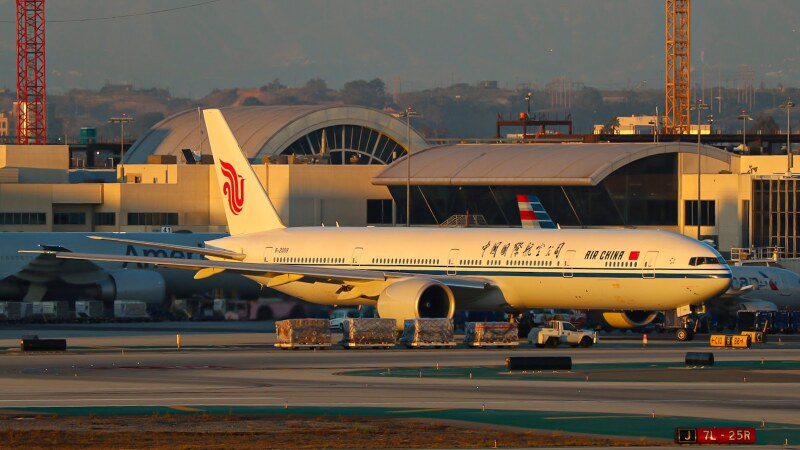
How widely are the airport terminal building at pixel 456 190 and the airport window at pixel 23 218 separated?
0.08 m

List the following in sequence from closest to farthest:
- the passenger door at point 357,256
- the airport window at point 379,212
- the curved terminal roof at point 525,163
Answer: the passenger door at point 357,256
the curved terminal roof at point 525,163
the airport window at point 379,212

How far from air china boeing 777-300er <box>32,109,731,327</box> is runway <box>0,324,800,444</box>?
2429 mm

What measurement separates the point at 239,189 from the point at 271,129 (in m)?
45.7

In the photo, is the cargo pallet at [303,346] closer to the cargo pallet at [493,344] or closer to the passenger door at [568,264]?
the cargo pallet at [493,344]

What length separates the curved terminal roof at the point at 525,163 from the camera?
90750mm

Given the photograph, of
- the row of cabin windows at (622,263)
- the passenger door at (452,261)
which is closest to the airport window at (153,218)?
the passenger door at (452,261)

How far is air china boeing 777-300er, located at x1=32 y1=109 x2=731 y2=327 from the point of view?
51.6 m

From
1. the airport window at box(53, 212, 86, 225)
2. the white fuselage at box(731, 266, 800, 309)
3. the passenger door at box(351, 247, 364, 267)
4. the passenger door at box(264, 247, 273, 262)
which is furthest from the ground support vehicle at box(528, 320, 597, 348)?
the airport window at box(53, 212, 86, 225)

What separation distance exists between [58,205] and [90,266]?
2917cm

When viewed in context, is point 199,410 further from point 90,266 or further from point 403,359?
point 90,266

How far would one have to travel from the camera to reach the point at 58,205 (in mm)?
97312

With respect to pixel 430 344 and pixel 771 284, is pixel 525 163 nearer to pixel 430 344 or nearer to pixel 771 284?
pixel 771 284

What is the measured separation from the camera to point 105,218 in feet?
319

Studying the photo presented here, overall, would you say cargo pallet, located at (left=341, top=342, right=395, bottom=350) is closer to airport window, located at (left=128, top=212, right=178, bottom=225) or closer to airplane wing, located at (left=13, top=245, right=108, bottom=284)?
airplane wing, located at (left=13, top=245, right=108, bottom=284)
